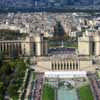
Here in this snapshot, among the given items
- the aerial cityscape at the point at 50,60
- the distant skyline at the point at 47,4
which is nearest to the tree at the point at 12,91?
the aerial cityscape at the point at 50,60

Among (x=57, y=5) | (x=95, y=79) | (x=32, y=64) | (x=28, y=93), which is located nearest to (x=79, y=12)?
(x=57, y=5)

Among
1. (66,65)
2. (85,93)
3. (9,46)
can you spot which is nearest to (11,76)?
(66,65)

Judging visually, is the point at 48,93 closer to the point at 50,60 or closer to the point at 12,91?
the point at 12,91

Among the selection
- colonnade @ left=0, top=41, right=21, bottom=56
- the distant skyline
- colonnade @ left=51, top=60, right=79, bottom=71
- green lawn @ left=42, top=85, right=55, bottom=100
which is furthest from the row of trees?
the distant skyline

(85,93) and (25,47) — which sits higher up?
(25,47)

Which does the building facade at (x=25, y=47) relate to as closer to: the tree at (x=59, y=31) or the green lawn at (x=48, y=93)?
the tree at (x=59, y=31)

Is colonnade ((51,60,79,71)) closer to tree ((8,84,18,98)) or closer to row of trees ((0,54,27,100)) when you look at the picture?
row of trees ((0,54,27,100))

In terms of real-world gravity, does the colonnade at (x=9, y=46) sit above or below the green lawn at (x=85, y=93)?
above
